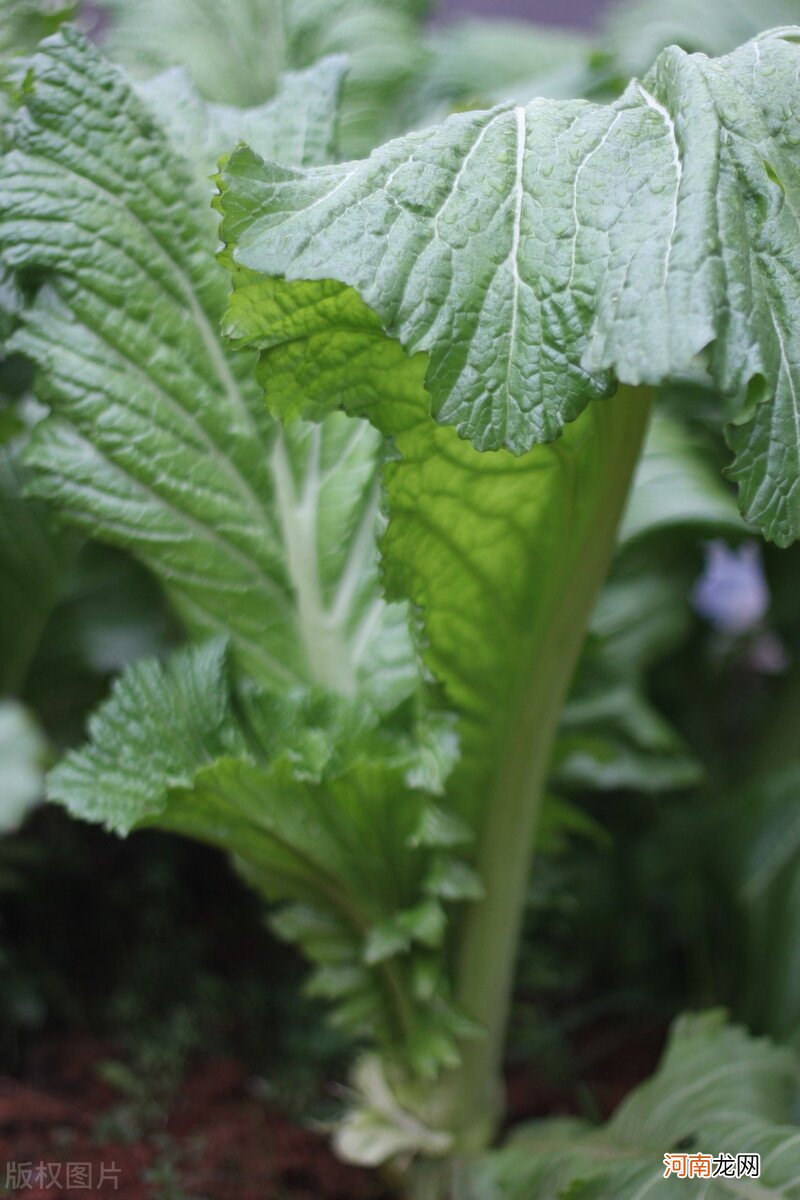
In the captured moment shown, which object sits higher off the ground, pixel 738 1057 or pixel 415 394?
pixel 415 394

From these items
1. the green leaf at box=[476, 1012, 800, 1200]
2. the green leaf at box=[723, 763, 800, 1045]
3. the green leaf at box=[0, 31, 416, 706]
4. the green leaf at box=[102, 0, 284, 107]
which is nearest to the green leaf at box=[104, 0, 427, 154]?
the green leaf at box=[102, 0, 284, 107]

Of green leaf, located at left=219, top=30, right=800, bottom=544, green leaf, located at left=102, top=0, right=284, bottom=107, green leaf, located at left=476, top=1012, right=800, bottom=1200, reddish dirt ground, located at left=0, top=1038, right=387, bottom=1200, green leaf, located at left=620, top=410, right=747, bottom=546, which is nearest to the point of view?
green leaf, located at left=219, top=30, right=800, bottom=544

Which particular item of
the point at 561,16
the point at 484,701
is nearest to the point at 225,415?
the point at 484,701

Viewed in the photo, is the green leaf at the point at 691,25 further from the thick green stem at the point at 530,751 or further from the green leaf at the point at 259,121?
the thick green stem at the point at 530,751

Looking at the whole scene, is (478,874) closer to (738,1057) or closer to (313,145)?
(738,1057)

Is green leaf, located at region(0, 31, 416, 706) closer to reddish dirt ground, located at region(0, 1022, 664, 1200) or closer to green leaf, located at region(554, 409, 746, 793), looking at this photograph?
green leaf, located at region(554, 409, 746, 793)

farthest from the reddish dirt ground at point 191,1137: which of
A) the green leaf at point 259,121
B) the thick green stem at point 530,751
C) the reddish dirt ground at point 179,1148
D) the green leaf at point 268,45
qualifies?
the green leaf at point 268,45
